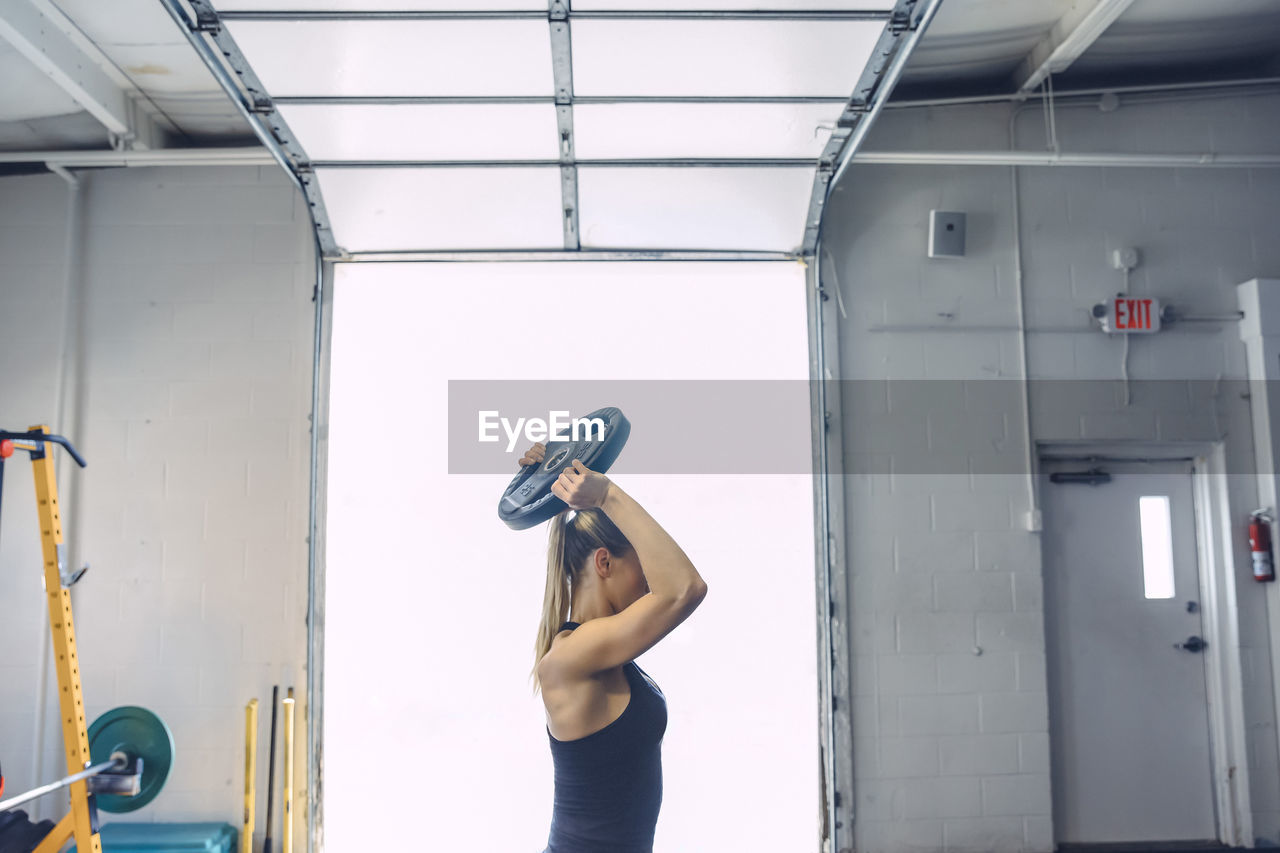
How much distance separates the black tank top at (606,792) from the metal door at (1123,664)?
2059 mm

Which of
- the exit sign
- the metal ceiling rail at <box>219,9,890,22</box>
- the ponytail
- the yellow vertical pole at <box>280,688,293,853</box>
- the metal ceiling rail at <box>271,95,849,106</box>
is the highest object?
the metal ceiling rail at <box>219,9,890,22</box>

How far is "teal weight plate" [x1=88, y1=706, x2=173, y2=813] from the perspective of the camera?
114 inches

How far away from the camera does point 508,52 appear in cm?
268

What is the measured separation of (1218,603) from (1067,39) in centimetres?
258

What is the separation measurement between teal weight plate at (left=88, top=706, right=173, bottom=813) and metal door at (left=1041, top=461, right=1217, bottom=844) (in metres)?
3.63

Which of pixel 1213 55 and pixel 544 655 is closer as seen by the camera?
pixel 544 655

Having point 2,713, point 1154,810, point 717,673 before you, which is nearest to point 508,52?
point 717,673

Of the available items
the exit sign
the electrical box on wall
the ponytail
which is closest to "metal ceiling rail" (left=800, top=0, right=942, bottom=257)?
the electrical box on wall

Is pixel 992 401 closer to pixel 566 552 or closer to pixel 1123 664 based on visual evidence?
pixel 1123 664

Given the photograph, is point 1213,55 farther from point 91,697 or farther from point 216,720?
point 91,697

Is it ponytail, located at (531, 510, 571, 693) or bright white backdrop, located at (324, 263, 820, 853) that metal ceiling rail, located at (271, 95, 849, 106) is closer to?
bright white backdrop, located at (324, 263, 820, 853)

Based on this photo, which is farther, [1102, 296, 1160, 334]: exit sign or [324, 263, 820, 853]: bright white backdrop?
[1102, 296, 1160, 334]: exit sign

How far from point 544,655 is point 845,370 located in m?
1.81

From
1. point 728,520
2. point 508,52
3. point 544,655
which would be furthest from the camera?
point 728,520
